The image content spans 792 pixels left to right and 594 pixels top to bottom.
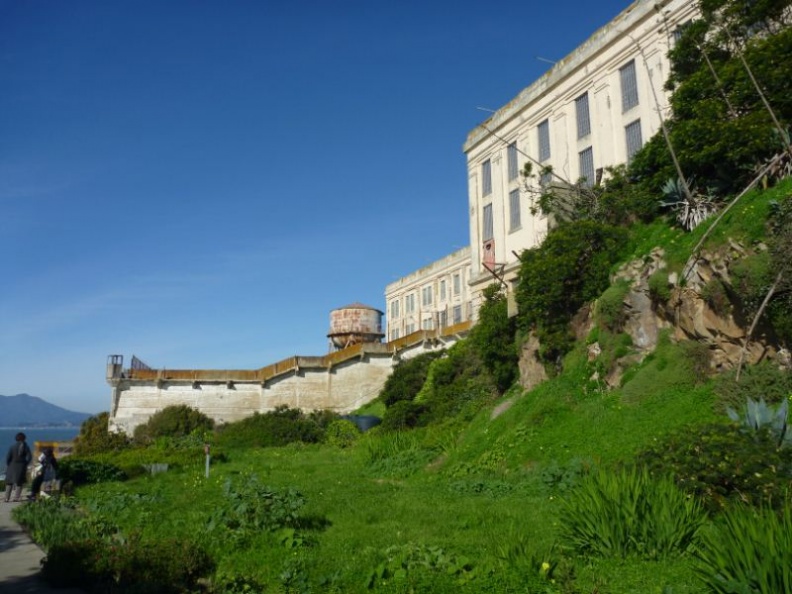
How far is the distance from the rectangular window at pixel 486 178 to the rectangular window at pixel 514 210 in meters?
2.24

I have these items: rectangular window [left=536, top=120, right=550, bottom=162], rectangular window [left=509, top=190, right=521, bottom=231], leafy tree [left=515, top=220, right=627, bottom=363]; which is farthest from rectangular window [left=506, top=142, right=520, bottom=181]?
leafy tree [left=515, top=220, right=627, bottom=363]

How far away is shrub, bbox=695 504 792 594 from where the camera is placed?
4.67 m

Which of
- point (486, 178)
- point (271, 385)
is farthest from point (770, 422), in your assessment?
point (271, 385)

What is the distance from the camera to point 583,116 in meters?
28.2

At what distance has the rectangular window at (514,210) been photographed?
102 feet

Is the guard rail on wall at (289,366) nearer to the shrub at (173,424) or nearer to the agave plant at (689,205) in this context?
the shrub at (173,424)

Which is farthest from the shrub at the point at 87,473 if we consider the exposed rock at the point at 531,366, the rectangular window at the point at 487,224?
the rectangular window at the point at 487,224

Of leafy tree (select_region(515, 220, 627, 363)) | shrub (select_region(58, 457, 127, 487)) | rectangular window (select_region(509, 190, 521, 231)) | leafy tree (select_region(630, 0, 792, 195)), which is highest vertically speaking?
rectangular window (select_region(509, 190, 521, 231))

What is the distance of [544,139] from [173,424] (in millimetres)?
24983

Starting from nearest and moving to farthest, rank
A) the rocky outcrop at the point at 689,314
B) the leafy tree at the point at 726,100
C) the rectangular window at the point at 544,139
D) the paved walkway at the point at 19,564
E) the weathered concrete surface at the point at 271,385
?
the paved walkway at the point at 19,564
the rocky outcrop at the point at 689,314
the leafy tree at the point at 726,100
the rectangular window at the point at 544,139
the weathered concrete surface at the point at 271,385

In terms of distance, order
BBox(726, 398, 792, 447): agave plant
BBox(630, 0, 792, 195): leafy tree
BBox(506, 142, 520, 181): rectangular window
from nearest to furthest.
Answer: BBox(726, 398, 792, 447): agave plant → BBox(630, 0, 792, 195): leafy tree → BBox(506, 142, 520, 181): rectangular window

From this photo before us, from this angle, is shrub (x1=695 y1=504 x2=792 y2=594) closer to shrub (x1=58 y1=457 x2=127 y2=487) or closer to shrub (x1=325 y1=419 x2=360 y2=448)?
shrub (x1=58 y1=457 x2=127 y2=487)

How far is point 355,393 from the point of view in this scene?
39.7 meters

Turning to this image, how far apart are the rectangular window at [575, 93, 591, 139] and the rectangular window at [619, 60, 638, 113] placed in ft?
6.69
